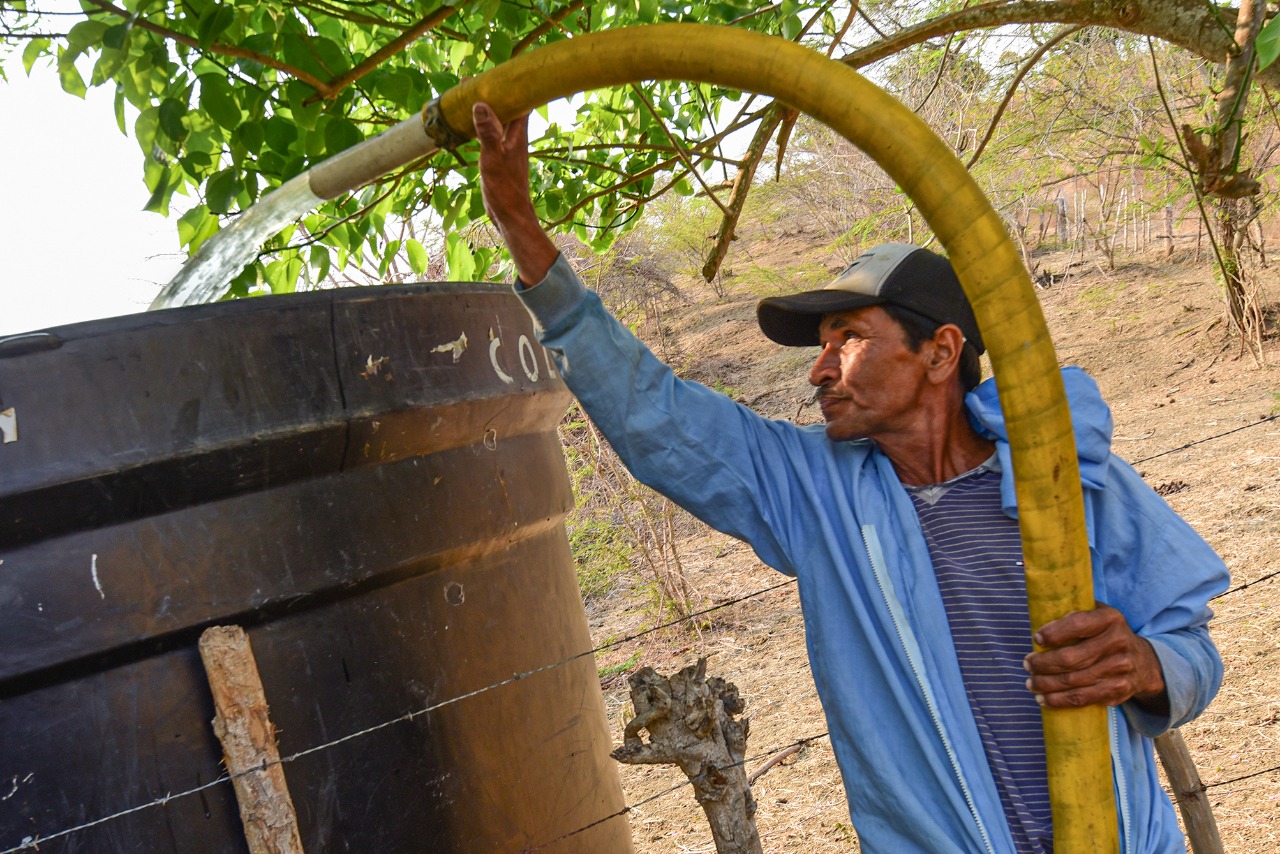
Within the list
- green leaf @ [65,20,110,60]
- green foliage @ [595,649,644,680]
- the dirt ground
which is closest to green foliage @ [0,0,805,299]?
green leaf @ [65,20,110,60]

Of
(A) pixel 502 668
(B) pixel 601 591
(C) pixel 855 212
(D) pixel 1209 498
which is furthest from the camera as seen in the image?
(C) pixel 855 212

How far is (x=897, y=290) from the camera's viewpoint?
5.61 ft

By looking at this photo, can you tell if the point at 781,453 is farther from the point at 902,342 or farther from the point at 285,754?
the point at 285,754

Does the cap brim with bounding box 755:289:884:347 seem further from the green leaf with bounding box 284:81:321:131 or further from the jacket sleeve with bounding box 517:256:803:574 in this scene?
the green leaf with bounding box 284:81:321:131

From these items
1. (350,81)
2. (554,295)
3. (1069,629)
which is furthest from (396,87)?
(1069,629)

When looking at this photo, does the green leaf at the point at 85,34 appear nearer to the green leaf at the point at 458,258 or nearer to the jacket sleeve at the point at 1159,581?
the green leaf at the point at 458,258

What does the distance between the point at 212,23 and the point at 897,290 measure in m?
1.14

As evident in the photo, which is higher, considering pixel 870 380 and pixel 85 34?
pixel 85 34

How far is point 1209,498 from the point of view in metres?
5.79

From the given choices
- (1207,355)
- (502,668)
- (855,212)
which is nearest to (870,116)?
(502,668)

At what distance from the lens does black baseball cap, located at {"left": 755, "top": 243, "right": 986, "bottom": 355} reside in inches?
67.5

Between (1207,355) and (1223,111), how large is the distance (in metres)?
7.78

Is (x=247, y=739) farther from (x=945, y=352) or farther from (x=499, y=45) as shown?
(x=499, y=45)

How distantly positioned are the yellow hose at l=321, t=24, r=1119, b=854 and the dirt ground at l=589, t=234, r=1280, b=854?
134 centimetres
